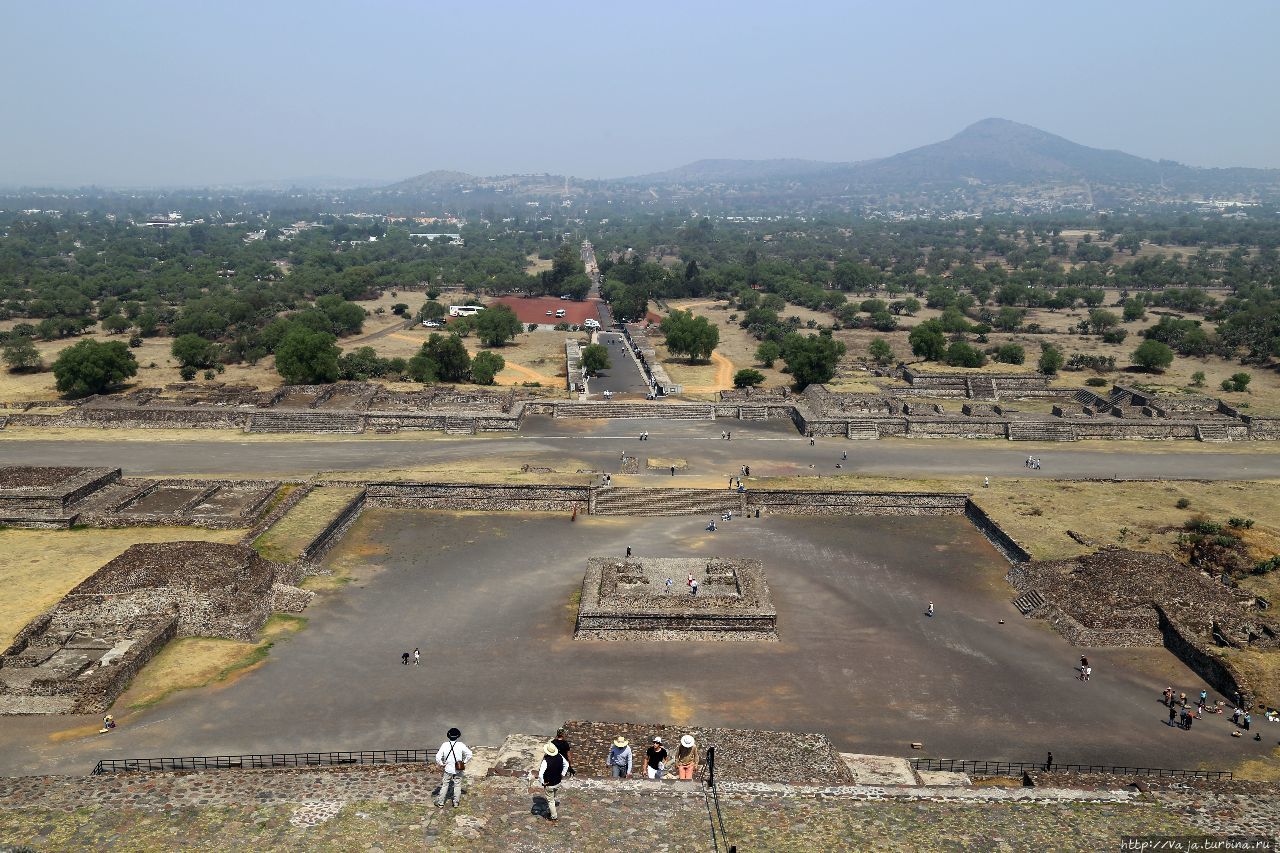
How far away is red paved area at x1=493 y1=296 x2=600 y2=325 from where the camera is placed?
3455 inches

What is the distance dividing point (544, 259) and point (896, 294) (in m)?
66.9

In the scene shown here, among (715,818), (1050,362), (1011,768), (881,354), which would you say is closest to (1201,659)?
(1011,768)

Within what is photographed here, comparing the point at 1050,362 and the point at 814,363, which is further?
the point at 1050,362

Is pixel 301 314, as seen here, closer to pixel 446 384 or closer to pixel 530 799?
pixel 446 384

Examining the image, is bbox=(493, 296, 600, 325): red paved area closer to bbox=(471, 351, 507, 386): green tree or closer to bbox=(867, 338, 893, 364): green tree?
bbox=(471, 351, 507, 386): green tree

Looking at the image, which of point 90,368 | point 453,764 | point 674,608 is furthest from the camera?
point 90,368

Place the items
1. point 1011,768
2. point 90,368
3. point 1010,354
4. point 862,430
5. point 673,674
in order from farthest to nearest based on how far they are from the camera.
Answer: point 1010,354 → point 90,368 → point 862,430 → point 673,674 → point 1011,768

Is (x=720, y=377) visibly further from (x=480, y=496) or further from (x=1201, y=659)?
(x=1201, y=659)

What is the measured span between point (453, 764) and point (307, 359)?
42.9 m

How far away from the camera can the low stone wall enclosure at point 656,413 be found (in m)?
44.8

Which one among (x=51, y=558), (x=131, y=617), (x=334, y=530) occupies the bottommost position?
(x=334, y=530)

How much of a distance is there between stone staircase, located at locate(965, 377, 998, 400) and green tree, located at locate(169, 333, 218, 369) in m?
51.3

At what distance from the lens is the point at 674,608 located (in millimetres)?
24781

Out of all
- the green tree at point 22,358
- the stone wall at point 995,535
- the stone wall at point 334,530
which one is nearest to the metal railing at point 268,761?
the stone wall at point 334,530
